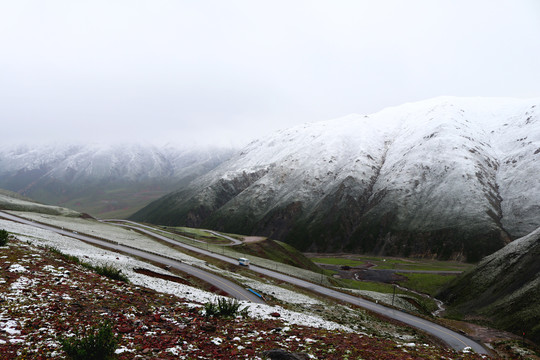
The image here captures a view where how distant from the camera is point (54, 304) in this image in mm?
13305

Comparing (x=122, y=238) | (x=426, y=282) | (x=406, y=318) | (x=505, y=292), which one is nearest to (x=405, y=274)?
(x=426, y=282)

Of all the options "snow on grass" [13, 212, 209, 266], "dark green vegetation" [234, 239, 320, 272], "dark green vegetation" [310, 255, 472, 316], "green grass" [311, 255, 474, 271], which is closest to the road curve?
"dark green vegetation" [310, 255, 472, 316]

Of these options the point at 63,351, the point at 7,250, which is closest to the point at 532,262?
the point at 63,351

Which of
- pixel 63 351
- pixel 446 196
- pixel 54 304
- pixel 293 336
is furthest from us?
pixel 446 196

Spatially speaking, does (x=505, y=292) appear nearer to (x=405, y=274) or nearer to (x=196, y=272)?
(x=405, y=274)

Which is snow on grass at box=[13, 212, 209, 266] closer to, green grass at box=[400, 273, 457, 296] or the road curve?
the road curve

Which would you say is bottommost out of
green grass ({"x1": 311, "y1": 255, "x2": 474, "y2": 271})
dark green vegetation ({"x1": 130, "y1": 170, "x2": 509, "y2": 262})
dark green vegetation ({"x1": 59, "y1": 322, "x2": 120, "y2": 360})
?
green grass ({"x1": 311, "y1": 255, "x2": 474, "y2": 271})

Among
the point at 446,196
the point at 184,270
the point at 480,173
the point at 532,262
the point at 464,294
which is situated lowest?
the point at 464,294

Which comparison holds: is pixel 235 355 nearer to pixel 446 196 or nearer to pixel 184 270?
pixel 184 270

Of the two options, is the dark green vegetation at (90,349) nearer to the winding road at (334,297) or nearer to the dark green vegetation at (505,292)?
the winding road at (334,297)

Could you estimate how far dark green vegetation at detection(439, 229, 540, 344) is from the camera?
4391cm

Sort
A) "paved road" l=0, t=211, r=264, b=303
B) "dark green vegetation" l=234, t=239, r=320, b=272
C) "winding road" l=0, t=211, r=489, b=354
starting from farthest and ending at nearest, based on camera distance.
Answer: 1. "dark green vegetation" l=234, t=239, r=320, b=272
2. "paved road" l=0, t=211, r=264, b=303
3. "winding road" l=0, t=211, r=489, b=354

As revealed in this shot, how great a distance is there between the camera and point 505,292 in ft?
180

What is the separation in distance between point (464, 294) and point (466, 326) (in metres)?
25.6
